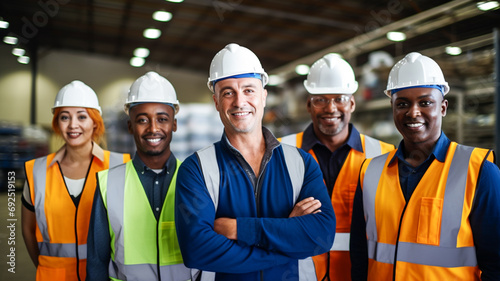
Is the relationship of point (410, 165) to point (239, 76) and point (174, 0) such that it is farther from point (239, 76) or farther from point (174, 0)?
point (174, 0)

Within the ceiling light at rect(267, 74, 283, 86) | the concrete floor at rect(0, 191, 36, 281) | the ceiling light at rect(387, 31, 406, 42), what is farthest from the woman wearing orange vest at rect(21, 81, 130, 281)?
the ceiling light at rect(267, 74, 283, 86)

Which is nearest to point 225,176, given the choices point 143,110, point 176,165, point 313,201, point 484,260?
point 313,201

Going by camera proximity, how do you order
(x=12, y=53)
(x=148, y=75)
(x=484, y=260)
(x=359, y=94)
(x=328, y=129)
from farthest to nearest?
(x=359, y=94) → (x=12, y=53) → (x=328, y=129) → (x=148, y=75) → (x=484, y=260)

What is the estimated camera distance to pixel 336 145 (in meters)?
2.77

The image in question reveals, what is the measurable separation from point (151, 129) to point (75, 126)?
2.66 ft

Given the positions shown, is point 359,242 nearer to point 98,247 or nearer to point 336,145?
point 336,145

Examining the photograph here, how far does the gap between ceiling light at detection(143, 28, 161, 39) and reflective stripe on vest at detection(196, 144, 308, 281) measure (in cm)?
500

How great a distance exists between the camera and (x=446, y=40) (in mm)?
6188

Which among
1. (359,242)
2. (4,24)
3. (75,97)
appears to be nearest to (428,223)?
(359,242)

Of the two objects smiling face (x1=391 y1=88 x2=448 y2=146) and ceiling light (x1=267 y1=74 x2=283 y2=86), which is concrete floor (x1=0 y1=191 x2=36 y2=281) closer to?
smiling face (x1=391 y1=88 x2=448 y2=146)

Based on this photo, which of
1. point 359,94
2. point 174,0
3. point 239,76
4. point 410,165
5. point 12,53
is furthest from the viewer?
point 359,94

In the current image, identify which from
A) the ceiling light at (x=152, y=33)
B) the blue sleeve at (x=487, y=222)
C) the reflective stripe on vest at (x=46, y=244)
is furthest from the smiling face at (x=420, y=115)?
the ceiling light at (x=152, y=33)

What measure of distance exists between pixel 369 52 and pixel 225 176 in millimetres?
8491

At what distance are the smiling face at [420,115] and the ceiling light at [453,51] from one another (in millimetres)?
4825
